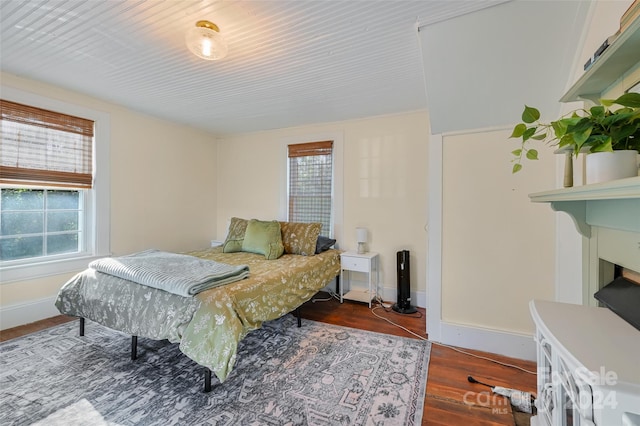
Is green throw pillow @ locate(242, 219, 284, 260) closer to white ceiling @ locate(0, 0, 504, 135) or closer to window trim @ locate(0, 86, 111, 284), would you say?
white ceiling @ locate(0, 0, 504, 135)

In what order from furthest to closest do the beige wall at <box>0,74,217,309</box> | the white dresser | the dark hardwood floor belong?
1. the beige wall at <box>0,74,217,309</box>
2. the dark hardwood floor
3. the white dresser

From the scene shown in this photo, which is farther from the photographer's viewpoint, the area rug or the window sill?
the window sill

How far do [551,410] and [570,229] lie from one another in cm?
138

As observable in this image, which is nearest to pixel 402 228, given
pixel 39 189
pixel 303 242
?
pixel 303 242

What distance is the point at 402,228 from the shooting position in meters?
3.37

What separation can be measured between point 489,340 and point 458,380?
0.57 metres

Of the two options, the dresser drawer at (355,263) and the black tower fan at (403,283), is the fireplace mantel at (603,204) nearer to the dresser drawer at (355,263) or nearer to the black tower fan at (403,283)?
the black tower fan at (403,283)

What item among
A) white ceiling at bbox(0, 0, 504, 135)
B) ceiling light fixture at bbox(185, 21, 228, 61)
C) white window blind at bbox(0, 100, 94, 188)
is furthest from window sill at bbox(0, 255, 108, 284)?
ceiling light fixture at bbox(185, 21, 228, 61)

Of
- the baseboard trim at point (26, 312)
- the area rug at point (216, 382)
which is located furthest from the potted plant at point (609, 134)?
the baseboard trim at point (26, 312)

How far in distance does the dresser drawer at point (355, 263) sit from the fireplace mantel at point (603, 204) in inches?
82.0

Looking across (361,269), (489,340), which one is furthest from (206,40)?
(489,340)

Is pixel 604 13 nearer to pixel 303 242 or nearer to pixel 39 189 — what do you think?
pixel 303 242

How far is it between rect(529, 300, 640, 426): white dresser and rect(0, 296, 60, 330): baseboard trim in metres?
4.06

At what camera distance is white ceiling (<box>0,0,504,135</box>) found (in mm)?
1627
